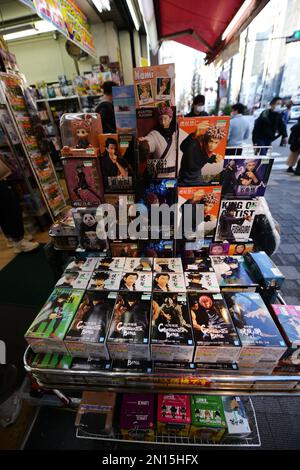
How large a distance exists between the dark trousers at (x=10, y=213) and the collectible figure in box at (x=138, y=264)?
228 cm

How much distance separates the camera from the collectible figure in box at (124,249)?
4.16ft

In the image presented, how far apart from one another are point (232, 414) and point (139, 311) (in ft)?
2.49

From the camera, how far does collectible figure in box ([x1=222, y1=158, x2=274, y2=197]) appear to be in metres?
1.05

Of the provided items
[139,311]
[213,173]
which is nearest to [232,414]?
[139,311]

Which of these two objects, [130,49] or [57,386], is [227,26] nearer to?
[130,49]

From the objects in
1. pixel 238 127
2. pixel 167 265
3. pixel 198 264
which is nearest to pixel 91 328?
pixel 167 265

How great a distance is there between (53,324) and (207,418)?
33.5 inches

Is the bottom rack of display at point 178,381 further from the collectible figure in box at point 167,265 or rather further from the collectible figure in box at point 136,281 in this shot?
the collectible figure in box at point 167,265

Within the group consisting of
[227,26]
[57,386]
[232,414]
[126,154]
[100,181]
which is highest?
[227,26]

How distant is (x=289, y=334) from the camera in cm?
80

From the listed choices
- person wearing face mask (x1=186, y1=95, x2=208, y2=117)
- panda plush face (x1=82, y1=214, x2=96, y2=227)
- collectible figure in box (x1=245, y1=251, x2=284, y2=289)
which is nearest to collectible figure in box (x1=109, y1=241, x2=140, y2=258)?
panda plush face (x1=82, y1=214, x2=96, y2=227)

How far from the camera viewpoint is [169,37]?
17.1 feet

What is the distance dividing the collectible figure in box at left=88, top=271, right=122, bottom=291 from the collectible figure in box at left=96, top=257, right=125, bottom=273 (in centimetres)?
3

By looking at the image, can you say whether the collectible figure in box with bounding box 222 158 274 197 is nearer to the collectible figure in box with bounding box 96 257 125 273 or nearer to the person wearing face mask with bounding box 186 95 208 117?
the collectible figure in box with bounding box 96 257 125 273
